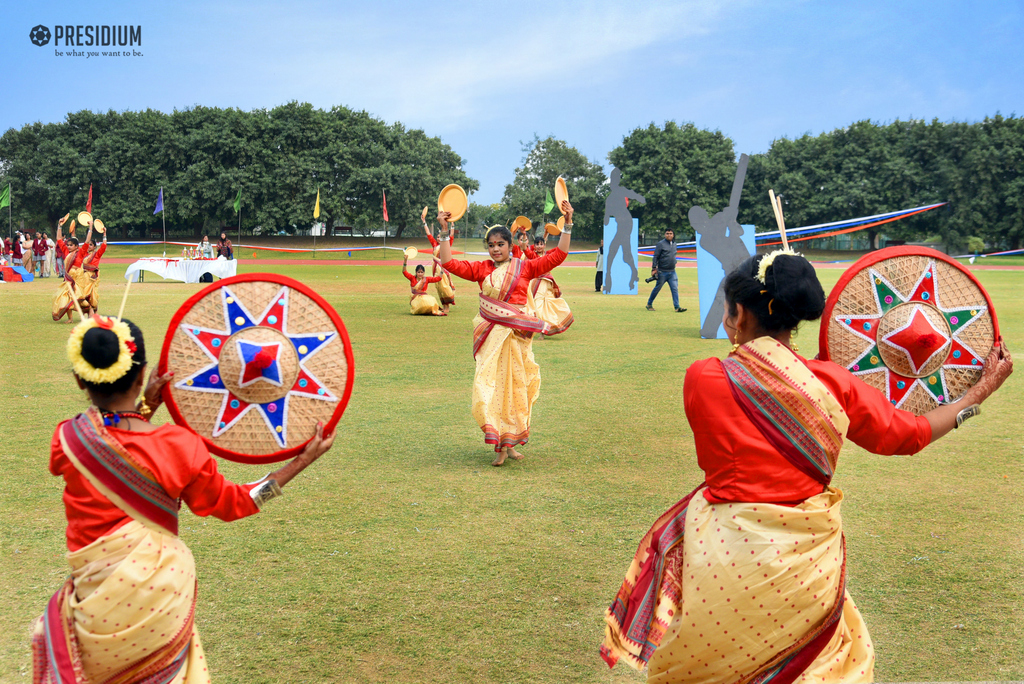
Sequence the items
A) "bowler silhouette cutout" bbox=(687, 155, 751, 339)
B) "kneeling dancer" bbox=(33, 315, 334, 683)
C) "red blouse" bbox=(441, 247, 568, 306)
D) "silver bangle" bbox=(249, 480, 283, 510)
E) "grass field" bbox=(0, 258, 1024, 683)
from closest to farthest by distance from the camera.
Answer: "kneeling dancer" bbox=(33, 315, 334, 683), "silver bangle" bbox=(249, 480, 283, 510), "grass field" bbox=(0, 258, 1024, 683), "red blouse" bbox=(441, 247, 568, 306), "bowler silhouette cutout" bbox=(687, 155, 751, 339)

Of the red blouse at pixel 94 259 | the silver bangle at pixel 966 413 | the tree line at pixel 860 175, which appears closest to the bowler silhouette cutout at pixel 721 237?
the red blouse at pixel 94 259

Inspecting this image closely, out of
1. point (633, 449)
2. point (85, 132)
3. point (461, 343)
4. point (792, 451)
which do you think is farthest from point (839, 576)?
point (85, 132)

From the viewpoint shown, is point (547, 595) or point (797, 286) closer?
point (797, 286)

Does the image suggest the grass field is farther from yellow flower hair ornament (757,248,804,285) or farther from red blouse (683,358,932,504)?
yellow flower hair ornament (757,248,804,285)

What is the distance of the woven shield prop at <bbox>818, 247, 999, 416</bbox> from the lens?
116 inches

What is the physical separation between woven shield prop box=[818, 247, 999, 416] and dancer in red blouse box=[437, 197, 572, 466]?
3.78 metres

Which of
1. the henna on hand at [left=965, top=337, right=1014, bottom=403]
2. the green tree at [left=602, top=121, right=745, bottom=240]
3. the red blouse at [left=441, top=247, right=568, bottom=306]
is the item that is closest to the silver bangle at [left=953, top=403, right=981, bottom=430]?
the henna on hand at [left=965, top=337, right=1014, bottom=403]

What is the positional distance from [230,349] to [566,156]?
234 feet

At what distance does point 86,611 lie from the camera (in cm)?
234

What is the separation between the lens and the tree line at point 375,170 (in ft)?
181

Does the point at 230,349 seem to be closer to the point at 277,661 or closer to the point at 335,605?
the point at 277,661

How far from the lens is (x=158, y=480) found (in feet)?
7.79

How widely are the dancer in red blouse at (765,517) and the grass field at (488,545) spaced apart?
1.16m

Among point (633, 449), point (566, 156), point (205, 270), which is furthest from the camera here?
point (566, 156)
